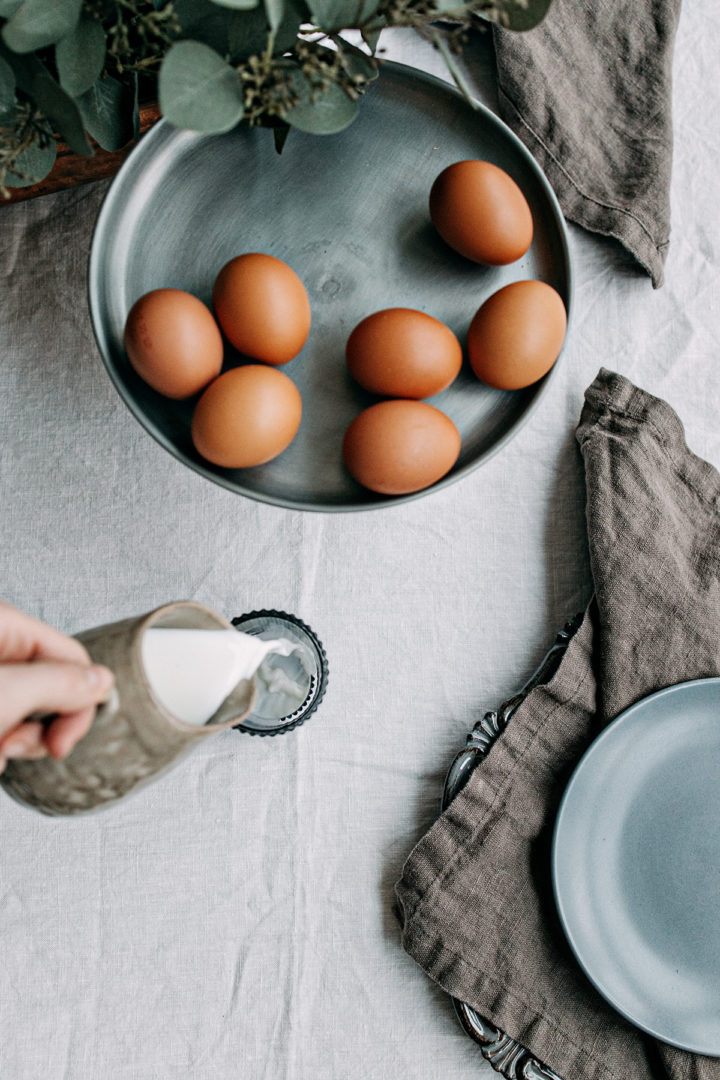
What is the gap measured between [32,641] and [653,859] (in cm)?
52

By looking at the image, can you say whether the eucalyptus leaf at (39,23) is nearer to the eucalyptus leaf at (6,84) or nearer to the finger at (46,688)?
the eucalyptus leaf at (6,84)

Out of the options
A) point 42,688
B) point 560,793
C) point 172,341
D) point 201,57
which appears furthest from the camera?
point 560,793

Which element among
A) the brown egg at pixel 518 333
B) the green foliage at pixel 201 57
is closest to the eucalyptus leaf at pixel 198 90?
the green foliage at pixel 201 57

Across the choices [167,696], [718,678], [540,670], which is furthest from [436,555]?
[167,696]

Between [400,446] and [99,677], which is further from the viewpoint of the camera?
[400,446]

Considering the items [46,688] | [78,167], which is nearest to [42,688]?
[46,688]

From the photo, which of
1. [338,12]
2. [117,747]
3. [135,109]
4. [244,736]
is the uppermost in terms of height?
[338,12]

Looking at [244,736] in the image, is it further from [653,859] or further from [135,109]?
[135,109]

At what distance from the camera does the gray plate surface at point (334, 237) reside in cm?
59

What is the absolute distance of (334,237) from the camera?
61cm

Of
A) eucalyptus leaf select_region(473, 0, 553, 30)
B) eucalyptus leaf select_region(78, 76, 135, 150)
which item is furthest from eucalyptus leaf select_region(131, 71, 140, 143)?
eucalyptus leaf select_region(473, 0, 553, 30)

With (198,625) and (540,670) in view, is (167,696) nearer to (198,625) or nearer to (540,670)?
(198,625)

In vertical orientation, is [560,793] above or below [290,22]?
below

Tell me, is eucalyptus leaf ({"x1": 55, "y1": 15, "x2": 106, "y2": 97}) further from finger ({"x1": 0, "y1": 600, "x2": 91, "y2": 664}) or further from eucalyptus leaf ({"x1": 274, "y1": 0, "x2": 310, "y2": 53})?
finger ({"x1": 0, "y1": 600, "x2": 91, "y2": 664})
